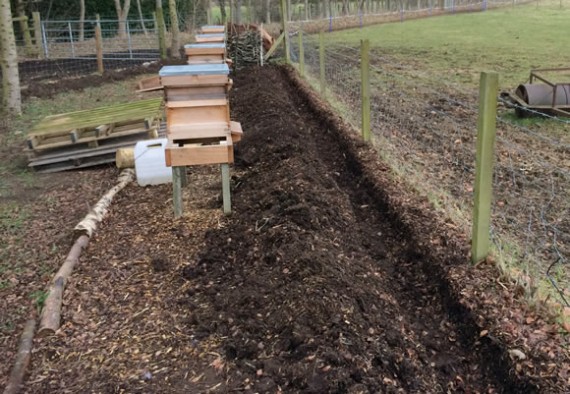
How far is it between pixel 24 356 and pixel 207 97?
3171 millimetres

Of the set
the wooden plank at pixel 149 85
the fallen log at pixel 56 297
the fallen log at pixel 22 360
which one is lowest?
the fallen log at pixel 22 360

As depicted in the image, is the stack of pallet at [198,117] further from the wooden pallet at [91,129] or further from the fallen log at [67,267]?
the wooden pallet at [91,129]

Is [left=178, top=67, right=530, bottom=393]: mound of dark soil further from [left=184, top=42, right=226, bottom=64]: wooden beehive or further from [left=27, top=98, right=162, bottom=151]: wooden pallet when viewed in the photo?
[left=184, top=42, right=226, bottom=64]: wooden beehive

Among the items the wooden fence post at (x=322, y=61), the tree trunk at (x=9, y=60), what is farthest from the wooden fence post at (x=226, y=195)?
the tree trunk at (x=9, y=60)

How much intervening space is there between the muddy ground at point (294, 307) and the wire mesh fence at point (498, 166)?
0.46 metres

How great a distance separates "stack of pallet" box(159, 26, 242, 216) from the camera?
5.65 meters

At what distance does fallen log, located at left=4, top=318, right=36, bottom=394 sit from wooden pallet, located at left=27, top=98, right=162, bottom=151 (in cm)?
455

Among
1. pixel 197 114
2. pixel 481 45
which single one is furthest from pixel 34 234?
pixel 481 45

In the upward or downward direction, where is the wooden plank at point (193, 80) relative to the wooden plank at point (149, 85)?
upward

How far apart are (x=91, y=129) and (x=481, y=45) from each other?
64.9ft

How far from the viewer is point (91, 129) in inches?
335

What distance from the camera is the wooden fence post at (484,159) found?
13.3 ft

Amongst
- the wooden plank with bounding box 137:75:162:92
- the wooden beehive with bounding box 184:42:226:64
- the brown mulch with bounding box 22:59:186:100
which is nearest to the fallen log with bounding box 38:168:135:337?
the wooden beehive with bounding box 184:42:226:64

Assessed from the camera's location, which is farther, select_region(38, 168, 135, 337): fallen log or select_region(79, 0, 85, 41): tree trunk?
select_region(79, 0, 85, 41): tree trunk
